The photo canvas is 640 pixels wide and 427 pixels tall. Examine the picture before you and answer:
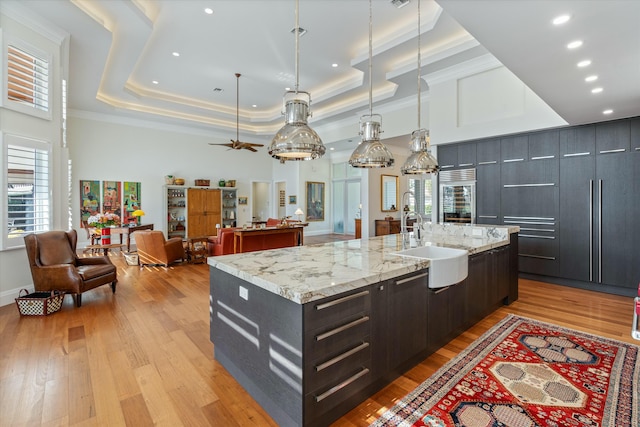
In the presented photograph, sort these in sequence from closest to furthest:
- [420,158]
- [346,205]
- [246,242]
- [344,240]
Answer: [420,158] → [344,240] → [246,242] → [346,205]

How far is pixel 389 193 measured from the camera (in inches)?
A: 374

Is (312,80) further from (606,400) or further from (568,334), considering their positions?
(606,400)

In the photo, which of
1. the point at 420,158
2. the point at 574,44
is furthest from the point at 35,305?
the point at 574,44

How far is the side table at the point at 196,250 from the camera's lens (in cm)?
671

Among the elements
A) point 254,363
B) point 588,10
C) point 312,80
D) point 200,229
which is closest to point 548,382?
point 254,363

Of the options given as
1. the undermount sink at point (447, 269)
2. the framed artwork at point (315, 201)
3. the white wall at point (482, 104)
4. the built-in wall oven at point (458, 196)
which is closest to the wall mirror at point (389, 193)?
the built-in wall oven at point (458, 196)

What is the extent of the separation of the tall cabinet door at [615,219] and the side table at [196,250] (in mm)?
7106

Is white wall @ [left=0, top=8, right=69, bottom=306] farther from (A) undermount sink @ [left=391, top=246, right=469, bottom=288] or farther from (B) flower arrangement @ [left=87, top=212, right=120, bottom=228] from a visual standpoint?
(A) undermount sink @ [left=391, top=246, right=469, bottom=288]

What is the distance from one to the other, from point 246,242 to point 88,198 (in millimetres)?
4956

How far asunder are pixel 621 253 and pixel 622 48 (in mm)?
3429

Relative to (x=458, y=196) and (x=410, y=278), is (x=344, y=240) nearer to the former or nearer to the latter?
(x=458, y=196)

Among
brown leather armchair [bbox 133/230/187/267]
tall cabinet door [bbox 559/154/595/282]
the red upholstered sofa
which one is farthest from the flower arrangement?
tall cabinet door [bbox 559/154/595/282]

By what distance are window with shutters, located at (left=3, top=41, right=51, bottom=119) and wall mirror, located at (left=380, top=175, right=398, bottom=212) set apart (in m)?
7.51

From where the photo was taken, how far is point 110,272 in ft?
A: 14.1
